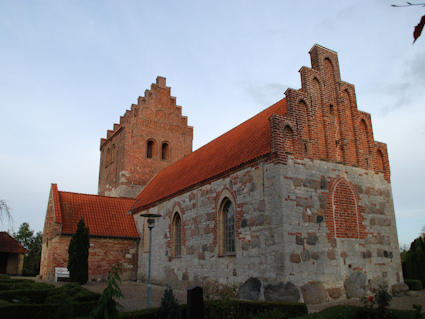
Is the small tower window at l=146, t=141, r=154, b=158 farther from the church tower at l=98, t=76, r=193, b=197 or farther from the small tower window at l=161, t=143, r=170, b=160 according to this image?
the small tower window at l=161, t=143, r=170, b=160

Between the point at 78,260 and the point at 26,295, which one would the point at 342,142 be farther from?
the point at 78,260

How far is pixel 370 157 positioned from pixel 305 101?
3.53 meters

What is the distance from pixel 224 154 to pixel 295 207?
510 cm

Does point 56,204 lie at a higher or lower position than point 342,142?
lower

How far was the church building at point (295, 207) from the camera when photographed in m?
10.7

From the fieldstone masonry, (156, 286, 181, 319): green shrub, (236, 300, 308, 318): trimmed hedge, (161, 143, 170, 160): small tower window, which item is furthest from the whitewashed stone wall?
(161, 143, 170, 160): small tower window

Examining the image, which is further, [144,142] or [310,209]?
[144,142]

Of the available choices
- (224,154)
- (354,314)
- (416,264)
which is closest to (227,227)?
(224,154)

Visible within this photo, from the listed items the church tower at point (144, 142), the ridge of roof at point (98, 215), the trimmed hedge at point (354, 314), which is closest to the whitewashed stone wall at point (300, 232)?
the trimmed hedge at point (354, 314)

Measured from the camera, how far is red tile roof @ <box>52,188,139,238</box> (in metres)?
19.2

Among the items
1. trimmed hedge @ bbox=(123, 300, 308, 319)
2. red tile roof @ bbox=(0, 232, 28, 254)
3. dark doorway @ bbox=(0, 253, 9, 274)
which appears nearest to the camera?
trimmed hedge @ bbox=(123, 300, 308, 319)

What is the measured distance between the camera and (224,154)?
1525cm

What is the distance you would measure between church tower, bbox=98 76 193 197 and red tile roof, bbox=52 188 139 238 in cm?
279

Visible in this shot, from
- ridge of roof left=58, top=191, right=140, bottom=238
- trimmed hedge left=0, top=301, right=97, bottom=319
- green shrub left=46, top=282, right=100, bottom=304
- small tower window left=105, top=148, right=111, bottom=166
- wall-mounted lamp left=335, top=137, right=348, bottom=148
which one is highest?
small tower window left=105, top=148, right=111, bottom=166
